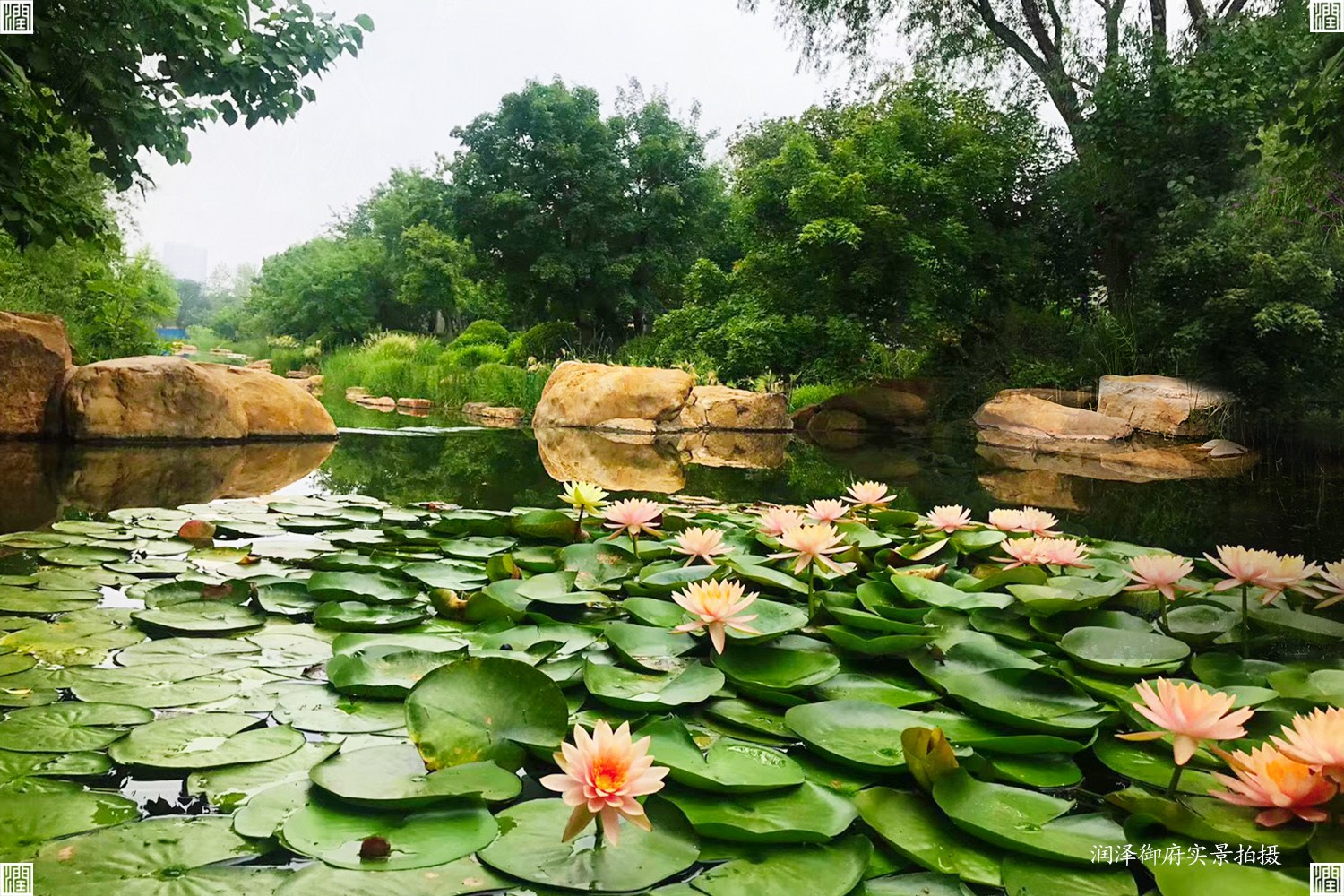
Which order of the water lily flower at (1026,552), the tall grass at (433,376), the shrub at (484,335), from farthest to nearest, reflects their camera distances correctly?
the shrub at (484,335), the tall grass at (433,376), the water lily flower at (1026,552)

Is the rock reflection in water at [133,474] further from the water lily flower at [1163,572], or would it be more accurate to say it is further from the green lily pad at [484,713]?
the water lily flower at [1163,572]

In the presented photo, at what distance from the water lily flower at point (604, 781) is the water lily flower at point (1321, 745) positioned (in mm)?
479

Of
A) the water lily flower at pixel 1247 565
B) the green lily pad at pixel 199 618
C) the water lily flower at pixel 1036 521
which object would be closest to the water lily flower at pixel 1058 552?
the water lily flower at pixel 1036 521

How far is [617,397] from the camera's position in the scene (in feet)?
24.0

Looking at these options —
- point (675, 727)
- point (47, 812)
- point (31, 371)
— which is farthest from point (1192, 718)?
point (31, 371)

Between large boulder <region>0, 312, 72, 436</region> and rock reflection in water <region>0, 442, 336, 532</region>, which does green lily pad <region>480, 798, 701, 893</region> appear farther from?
large boulder <region>0, 312, 72, 436</region>

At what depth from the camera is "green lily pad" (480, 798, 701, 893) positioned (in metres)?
0.55

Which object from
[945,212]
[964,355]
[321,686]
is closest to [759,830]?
[321,686]

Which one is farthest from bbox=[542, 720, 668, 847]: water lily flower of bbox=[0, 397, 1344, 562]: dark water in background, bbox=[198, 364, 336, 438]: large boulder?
bbox=[198, 364, 336, 438]: large boulder

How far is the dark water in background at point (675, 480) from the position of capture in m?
2.39

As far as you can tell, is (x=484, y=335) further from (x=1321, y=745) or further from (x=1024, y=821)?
(x=1321, y=745)

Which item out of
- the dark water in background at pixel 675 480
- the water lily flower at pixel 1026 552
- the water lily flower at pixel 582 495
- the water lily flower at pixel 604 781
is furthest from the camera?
the dark water in background at pixel 675 480

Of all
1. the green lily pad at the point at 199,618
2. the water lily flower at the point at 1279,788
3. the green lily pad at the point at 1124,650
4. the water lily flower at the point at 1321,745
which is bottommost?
the green lily pad at the point at 199,618

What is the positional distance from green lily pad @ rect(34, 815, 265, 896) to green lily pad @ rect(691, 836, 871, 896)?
1.13 feet
